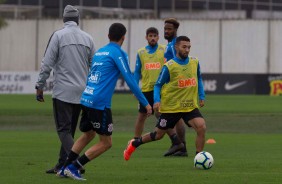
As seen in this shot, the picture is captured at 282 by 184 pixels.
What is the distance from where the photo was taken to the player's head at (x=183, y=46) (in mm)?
14195

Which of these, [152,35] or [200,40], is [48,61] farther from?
[200,40]

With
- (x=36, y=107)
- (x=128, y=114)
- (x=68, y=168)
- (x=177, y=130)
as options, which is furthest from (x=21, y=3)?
(x=68, y=168)

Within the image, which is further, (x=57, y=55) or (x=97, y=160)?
(x=97, y=160)

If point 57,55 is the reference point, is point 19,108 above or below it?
below

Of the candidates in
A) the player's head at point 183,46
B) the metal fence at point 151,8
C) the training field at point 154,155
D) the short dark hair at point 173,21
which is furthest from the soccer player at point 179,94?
the metal fence at point 151,8

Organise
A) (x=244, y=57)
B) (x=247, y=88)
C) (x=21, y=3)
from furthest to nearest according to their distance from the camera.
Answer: (x=21, y=3)
(x=244, y=57)
(x=247, y=88)

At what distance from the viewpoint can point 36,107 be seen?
35094 millimetres

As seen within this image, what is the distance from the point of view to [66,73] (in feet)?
41.0

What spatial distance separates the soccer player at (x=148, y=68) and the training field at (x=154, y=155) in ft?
2.22

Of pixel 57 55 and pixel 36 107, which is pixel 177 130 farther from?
pixel 36 107

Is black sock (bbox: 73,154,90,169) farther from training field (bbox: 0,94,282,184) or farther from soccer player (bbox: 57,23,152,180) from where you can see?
training field (bbox: 0,94,282,184)

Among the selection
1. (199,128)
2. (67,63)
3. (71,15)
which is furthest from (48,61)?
(199,128)

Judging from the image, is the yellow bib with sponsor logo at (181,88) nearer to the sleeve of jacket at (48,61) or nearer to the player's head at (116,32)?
the sleeve of jacket at (48,61)

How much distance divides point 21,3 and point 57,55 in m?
59.1
